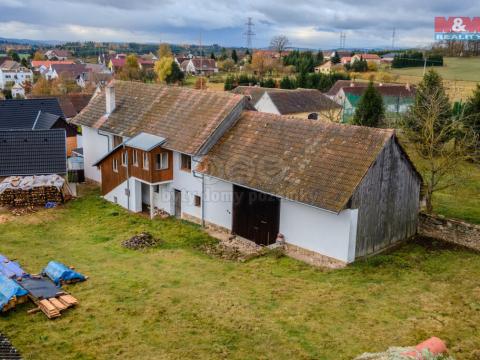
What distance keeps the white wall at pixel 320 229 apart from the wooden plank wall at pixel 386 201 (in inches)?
25.7

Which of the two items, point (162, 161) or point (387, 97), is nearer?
point (162, 161)

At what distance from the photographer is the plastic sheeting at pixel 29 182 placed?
2956 centimetres

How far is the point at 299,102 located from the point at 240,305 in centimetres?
4971

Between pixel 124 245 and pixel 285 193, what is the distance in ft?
28.6

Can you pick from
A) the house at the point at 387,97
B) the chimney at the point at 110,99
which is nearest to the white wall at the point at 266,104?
the house at the point at 387,97

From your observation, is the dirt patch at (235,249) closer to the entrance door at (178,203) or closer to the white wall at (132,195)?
the entrance door at (178,203)

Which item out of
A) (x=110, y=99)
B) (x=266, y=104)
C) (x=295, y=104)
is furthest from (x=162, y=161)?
(x=295, y=104)

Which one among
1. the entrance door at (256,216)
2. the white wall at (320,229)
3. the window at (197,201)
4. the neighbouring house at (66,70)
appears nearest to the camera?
the white wall at (320,229)

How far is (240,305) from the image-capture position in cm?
1590

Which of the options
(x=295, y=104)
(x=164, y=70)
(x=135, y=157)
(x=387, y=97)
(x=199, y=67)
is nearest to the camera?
(x=135, y=157)

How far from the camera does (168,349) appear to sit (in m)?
13.2

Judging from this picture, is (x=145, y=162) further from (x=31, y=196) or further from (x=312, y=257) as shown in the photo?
(x=312, y=257)

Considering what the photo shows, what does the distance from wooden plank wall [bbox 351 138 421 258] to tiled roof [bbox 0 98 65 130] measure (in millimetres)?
33103

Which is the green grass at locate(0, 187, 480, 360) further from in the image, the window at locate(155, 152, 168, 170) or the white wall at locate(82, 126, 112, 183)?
the white wall at locate(82, 126, 112, 183)
